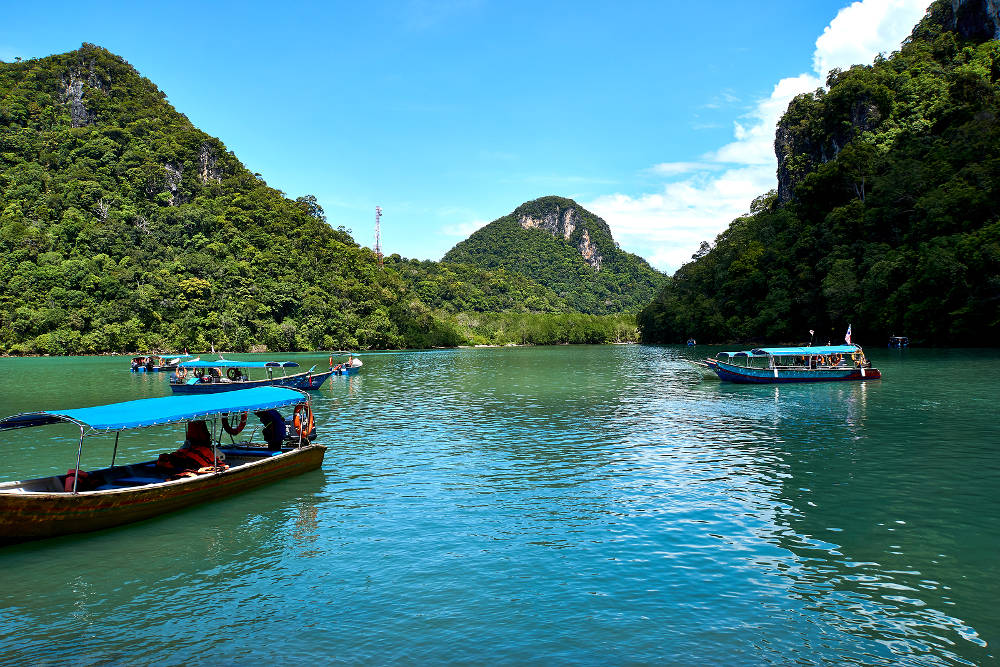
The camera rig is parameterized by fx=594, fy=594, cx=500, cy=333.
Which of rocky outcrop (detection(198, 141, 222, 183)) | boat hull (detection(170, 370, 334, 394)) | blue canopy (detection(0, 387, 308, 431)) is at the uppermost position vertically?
rocky outcrop (detection(198, 141, 222, 183))

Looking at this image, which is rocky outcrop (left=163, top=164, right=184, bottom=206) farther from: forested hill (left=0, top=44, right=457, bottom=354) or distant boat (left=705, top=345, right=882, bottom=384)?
distant boat (left=705, top=345, right=882, bottom=384)

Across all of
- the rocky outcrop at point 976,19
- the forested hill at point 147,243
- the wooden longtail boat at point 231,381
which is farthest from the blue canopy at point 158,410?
the rocky outcrop at point 976,19

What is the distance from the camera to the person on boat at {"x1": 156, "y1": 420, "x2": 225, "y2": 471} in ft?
54.4

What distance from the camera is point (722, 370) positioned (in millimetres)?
48000

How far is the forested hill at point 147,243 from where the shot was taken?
4296 inches

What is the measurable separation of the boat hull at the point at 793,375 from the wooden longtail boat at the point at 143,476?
36687 mm

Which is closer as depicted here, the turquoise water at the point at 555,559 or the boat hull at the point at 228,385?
the turquoise water at the point at 555,559

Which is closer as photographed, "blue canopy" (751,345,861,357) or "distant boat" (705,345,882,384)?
"blue canopy" (751,345,861,357)

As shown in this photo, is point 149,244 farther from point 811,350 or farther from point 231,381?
point 811,350

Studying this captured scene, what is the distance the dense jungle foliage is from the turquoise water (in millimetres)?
93159

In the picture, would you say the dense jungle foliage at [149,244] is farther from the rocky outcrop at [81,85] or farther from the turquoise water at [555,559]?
the turquoise water at [555,559]

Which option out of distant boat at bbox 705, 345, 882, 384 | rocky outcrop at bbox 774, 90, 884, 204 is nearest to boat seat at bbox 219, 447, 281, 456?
distant boat at bbox 705, 345, 882, 384

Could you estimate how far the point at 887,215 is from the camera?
81.4 metres

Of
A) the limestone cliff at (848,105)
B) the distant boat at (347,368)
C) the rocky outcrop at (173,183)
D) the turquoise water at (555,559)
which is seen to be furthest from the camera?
the rocky outcrop at (173,183)
